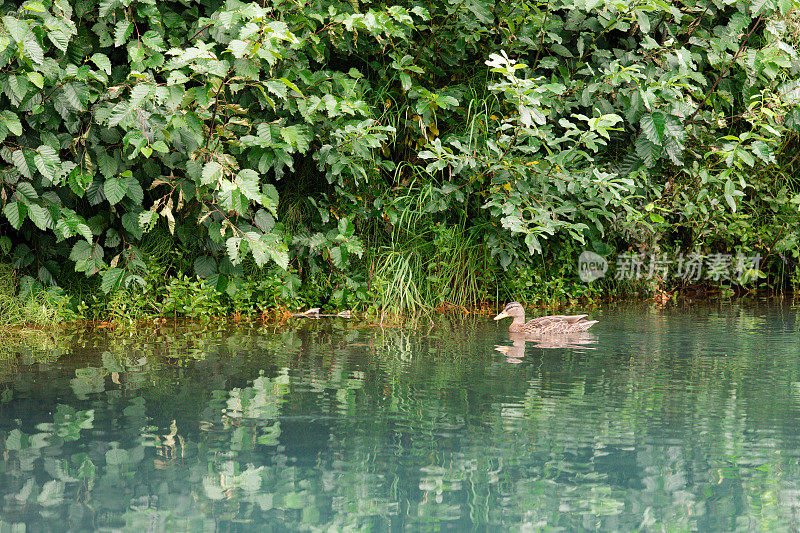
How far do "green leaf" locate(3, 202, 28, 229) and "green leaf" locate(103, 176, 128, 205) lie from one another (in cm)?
60

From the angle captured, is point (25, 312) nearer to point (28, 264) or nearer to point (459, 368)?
point (28, 264)

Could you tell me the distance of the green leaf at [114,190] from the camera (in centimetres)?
674

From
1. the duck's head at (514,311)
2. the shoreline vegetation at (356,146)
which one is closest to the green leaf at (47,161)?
the shoreline vegetation at (356,146)

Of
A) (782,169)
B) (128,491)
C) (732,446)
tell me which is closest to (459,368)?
(732,446)

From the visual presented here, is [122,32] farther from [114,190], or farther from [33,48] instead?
[114,190]

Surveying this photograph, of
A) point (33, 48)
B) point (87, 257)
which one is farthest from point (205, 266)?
point (33, 48)

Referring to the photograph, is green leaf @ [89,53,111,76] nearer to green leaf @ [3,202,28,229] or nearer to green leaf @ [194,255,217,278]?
green leaf @ [3,202,28,229]

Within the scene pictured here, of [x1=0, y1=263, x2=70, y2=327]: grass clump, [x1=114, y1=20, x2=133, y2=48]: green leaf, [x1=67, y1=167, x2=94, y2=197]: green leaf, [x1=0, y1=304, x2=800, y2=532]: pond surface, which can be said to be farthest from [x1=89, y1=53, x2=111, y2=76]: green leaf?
[x1=0, y1=304, x2=800, y2=532]: pond surface

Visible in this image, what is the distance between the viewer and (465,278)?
8.58 meters

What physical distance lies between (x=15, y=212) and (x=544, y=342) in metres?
4.10

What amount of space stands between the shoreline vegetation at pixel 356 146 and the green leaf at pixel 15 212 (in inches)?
0.7

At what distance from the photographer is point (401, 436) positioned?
3854 millimetres

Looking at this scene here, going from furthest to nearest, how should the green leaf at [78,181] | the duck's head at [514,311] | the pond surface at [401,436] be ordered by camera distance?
1. the duck's head at [514,311]
2. the green leaf at [78,181]
3. the pond surface at [401,436]

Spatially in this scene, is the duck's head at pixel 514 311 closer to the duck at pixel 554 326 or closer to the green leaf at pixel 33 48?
the duck at pixel 554 326
